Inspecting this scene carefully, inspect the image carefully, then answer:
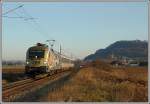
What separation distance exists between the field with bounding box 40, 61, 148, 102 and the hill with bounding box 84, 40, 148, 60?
47cm

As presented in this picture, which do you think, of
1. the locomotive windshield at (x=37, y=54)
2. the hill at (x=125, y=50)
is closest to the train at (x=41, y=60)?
the locomotive windshield at (x=37, y=54)

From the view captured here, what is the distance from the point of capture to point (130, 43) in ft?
37.0

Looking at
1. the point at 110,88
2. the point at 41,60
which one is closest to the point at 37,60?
the point at 41,60

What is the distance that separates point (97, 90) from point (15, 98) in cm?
239

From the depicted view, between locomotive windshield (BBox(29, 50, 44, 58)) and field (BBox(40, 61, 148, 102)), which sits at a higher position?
locomotive windshield (BBox(29, 50, 44, 58))

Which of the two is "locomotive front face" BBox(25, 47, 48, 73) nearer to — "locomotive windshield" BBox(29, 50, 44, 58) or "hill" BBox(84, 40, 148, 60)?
"locomotive windshield" BBox(29, 50, 44, 58)

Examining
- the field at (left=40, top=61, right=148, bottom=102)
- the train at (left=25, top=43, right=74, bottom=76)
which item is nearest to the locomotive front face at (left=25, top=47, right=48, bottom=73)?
the train at (left=25, top=43, right=74, bottom=76)

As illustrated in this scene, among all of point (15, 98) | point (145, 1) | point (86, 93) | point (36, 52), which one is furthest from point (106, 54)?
point (36, 52)

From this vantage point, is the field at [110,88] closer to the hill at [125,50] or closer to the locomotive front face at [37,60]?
the hill at [125,50]

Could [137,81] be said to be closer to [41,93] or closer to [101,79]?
[101,79]

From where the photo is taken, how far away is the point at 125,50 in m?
12.3

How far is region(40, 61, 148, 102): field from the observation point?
34.0 ft

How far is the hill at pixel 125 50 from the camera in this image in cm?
1073

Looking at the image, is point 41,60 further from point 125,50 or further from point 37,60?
point 125,50
